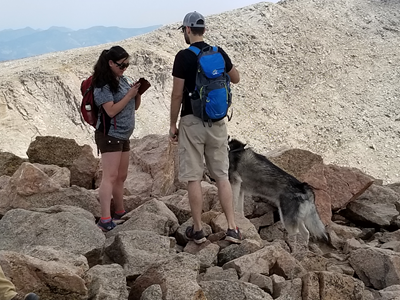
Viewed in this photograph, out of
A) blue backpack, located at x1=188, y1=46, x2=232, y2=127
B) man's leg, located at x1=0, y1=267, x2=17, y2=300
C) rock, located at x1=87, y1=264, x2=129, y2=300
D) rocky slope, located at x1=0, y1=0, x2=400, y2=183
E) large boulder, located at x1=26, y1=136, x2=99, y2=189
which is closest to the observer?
man's leg, located at x1=0, y1=267, x2=17, y2=300

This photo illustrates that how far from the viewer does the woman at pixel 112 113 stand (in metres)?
4.91

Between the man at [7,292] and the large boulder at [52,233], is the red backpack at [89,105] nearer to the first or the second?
the large boulder at [52,233]

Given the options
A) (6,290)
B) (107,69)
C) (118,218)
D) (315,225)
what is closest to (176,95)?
(107,69)

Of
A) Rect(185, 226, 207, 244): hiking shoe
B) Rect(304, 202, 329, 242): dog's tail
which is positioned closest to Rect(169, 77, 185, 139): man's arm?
Rect(185, 226, 207, 244): hiking shoe

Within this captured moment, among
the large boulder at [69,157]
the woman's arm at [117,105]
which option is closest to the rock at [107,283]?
the woman's arm at [117,105]

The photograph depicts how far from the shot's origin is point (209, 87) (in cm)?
456

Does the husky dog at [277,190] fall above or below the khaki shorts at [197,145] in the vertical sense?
below

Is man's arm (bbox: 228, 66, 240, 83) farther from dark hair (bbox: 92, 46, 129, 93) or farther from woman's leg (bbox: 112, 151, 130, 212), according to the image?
woman's leg (bbox: 112, 151, 130, 212)

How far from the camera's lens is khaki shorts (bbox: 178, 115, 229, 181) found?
4727 mm

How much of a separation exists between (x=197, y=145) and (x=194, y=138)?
0.25 feet

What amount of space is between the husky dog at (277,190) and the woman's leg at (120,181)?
1630 millimetres

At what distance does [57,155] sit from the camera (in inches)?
294

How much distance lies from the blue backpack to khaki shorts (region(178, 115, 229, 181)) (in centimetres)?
11

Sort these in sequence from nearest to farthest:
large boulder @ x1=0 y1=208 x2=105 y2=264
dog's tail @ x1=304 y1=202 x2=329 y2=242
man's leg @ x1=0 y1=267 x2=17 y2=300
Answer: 1. man's leg @ x1=0 y1=267 x2=17 y2=300
2. large boulder @ x1=0 y1=208 x2=105 y2=264
3. dog's tail @ x1=304 y1=202 x2=329 y2=242
